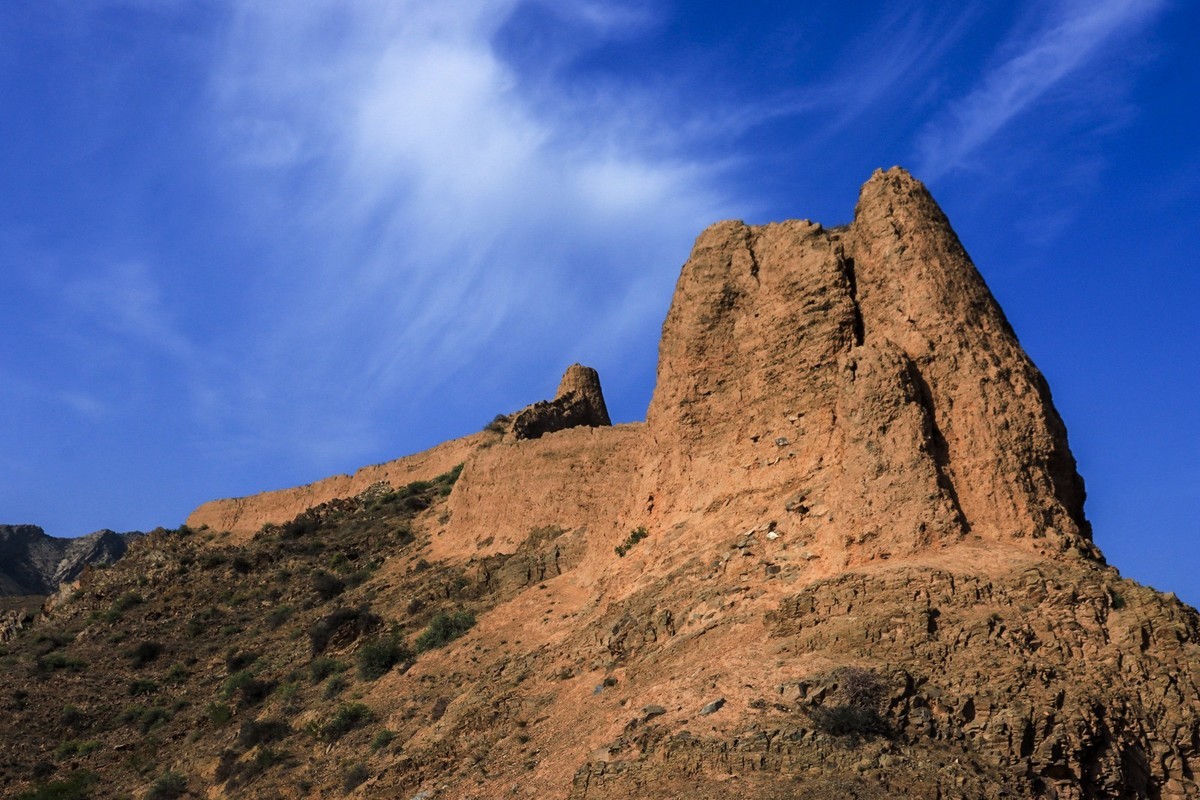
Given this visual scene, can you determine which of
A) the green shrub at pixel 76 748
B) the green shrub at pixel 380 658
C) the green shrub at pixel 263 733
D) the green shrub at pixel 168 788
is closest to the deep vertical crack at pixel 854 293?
the green shrub at pixel 380 658

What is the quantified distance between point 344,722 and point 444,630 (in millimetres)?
3283

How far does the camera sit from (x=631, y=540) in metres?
20.0

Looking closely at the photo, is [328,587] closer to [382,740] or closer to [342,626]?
[342,626]

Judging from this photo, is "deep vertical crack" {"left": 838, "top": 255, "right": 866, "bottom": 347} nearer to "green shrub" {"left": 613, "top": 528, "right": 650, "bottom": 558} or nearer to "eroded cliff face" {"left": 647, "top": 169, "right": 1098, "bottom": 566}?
"eroded cliff face" {"left": 647, "top": 169, "right": 1098, "bottom": 566}

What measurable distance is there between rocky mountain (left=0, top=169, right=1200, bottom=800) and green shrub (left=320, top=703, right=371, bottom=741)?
49 mm

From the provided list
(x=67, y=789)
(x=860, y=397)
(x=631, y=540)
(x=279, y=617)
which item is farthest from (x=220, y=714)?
(x=860, y=397)

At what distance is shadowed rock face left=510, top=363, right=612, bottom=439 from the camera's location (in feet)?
127

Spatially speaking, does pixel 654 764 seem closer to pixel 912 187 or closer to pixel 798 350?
pixel 798 350

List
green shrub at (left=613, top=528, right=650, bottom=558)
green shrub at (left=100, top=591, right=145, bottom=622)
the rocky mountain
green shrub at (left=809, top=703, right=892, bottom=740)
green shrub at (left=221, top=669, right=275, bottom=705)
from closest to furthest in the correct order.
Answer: green shrub at (left=809, top=703, right=892, bottom=740), the rocky mountain, green shrub at (left=613, top=528, right=650, bottom=558), green shrub at (left=221, top=669, right=275, bottom=705), green shrub at (left=100, top=591, right=145, bottom=622)

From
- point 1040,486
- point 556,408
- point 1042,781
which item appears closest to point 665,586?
point 1040,486

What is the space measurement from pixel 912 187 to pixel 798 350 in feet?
10.3

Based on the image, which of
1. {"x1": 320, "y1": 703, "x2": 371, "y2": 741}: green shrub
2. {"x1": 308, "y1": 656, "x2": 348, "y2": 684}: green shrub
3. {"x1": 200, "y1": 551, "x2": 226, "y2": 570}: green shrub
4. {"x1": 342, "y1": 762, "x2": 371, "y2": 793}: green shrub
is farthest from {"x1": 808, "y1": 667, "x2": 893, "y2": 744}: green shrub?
{"x1": 200, "y1": 551, "x2": 226, "y2": 570}: green shrub

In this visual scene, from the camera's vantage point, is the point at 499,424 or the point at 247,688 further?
the point at 499,424

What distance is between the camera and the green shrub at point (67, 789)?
24547 mm
